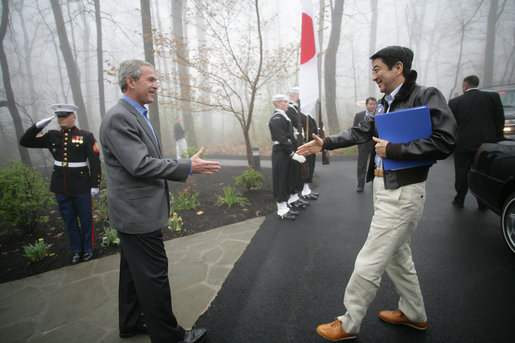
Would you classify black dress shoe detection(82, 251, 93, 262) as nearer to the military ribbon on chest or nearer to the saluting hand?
the military ribbon on chest

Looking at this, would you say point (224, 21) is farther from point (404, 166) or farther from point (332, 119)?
point (332, 119)

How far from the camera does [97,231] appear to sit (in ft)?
15.4

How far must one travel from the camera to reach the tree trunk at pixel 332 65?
12300 millimetres

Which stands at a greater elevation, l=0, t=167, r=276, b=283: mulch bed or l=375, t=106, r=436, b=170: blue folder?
l=375, t=106, r=436, b=170: blue folder

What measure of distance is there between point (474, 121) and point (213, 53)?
6.25m

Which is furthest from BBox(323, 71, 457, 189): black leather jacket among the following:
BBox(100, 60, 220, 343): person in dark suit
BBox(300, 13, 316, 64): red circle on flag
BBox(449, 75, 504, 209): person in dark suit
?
BBox(449, 75, 504, 209): person in dark suit

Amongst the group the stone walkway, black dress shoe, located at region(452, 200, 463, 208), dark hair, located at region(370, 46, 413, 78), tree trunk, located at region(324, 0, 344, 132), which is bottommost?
the stone walkway

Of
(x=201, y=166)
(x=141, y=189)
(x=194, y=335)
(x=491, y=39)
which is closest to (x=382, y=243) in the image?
(x=201, y=166)

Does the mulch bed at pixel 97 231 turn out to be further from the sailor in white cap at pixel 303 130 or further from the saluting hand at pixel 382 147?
the saluting hand at pixel 382 147

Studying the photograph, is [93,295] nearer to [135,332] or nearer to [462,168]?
[135,332]

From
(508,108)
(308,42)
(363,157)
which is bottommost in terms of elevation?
(363,157)

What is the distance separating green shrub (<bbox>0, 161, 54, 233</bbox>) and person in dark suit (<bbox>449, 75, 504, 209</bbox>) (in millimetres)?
7667

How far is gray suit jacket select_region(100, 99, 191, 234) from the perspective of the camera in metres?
1.65

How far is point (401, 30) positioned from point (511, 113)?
20897 millimetres
